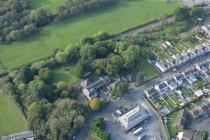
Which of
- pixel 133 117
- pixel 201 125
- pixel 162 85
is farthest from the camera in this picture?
pixel 162 85

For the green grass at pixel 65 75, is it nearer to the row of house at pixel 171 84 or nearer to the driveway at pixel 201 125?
the row of house at pixel 171 84

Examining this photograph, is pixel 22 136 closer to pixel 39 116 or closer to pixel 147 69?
pixel 39 116

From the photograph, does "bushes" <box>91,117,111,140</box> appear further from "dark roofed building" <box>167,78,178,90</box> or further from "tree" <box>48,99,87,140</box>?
"dark roofed building" <box>167,78,178,90</box>

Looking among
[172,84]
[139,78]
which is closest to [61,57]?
[139,78]

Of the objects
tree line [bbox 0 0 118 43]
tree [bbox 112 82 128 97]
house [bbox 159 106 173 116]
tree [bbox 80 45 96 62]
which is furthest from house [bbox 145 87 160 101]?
tree line [bbox 0 0 118 43]

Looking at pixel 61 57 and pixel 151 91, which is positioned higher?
pixel 61 57

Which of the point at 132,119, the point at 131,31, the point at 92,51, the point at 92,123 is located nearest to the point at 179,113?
the point at 132,119

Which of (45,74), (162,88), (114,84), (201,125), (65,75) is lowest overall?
(201,125)
